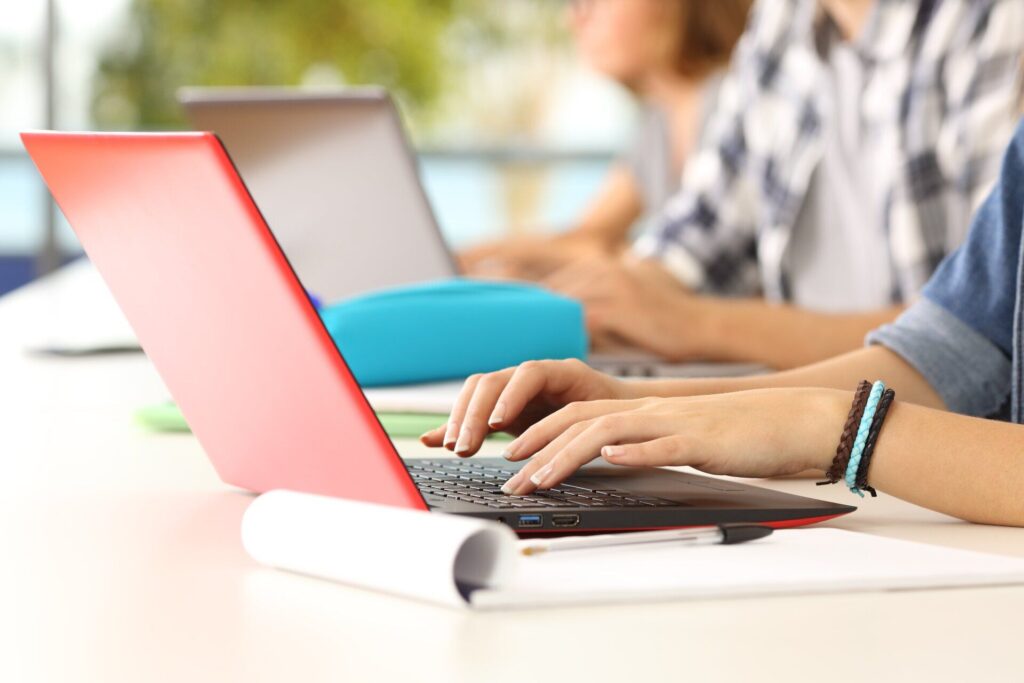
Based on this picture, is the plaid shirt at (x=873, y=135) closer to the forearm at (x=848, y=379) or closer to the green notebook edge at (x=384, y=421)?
the forearm at (x=848, y=379)

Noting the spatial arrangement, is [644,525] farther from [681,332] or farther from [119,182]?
[681,332]

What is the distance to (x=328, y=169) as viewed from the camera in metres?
1.58

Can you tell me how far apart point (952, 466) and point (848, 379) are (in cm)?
25

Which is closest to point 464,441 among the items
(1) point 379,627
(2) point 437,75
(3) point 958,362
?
(1) point 379,627

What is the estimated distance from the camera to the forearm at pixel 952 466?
0.81 metres

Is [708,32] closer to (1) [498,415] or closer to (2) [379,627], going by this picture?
(1) [498,415]

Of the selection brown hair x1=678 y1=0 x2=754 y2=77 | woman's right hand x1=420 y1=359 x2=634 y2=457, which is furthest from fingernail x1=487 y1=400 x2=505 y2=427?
brown hair x1=678 y1=0 x2=754 y2=77

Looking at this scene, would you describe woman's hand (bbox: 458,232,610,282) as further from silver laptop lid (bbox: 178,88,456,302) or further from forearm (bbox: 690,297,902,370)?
forearm (bbox: 690,297,902,370)

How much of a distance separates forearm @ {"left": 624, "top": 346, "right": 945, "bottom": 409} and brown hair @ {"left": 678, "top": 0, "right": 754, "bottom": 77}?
5.60ft

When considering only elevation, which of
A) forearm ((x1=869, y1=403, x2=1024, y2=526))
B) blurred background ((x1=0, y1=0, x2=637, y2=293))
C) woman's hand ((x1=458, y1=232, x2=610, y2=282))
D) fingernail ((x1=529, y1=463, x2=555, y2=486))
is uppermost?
blurred background ((x1=0, y1=0, x2=637, y2=293))

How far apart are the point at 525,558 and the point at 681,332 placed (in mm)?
868

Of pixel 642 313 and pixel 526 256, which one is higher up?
pixel 526 256

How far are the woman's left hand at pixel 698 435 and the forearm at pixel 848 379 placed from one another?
0.53ft

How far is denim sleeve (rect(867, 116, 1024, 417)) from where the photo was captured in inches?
42.3
